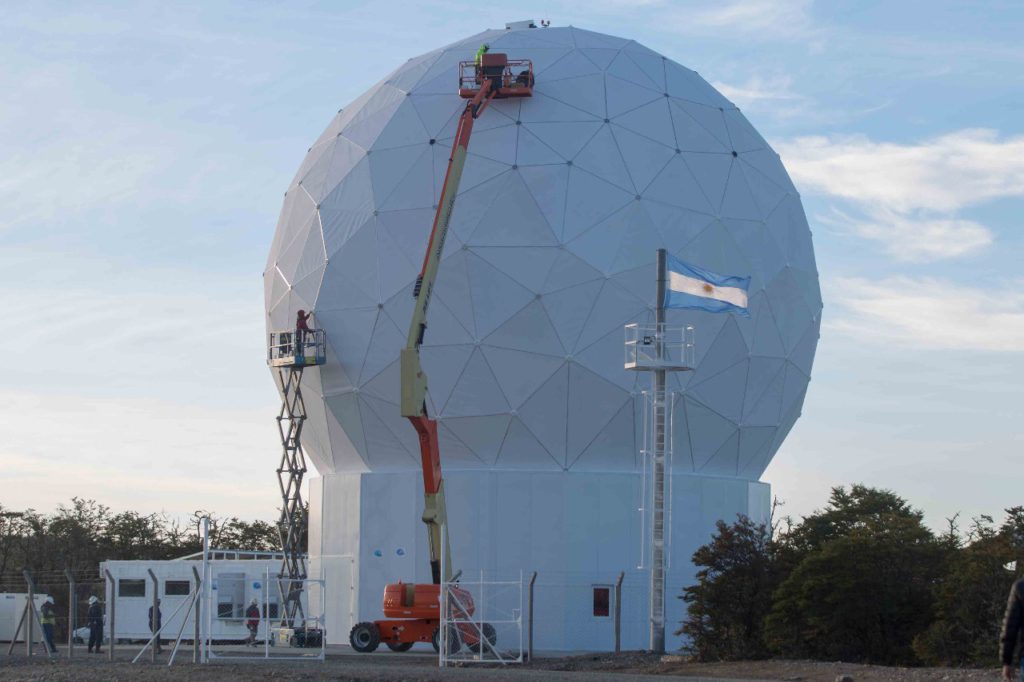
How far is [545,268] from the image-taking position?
111 feet

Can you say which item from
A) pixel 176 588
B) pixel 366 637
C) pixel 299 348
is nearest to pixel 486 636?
pixel 366 637

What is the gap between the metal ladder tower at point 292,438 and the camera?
116 ft

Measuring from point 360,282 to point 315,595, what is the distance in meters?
8.25

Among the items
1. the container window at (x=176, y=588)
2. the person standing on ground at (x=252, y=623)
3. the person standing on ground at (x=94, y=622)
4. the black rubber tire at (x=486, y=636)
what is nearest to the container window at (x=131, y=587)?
the container window at (x=176, y=588)

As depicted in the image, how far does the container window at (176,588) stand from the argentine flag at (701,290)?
18075 millimetres

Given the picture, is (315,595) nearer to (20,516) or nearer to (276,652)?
(276,652)

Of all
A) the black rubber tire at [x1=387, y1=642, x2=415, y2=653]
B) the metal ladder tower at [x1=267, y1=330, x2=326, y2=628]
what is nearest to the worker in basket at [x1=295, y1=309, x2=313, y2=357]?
the metal ladder tower at [x1=267, y1=330, x2=326, y2=628]

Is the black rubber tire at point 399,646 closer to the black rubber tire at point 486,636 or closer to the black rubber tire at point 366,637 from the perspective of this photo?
the black rubber tire at point 366,637

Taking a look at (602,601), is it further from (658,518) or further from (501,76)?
(501,76)

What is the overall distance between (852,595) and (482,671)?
835cm

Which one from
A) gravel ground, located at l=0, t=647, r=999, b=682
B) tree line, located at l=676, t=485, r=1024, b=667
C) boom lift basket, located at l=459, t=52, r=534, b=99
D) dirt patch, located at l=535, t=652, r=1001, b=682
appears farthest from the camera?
boom lift basket, located at l=459, t=52, r=534, b=99

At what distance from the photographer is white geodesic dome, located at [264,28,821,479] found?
111 feet

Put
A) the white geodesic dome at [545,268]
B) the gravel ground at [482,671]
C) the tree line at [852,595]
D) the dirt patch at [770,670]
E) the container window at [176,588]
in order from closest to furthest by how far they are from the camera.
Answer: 1. the dirt patch at [770,670]
2. the gravel ground at [482,671]
3. the tree line at [852,595]
4. the white geodesic dome at [545,268]
5. the container window at [176,588]

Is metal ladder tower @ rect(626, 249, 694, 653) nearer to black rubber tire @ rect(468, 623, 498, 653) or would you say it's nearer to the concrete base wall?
black rubber tire @ rect(468, 623, 498, 653)
